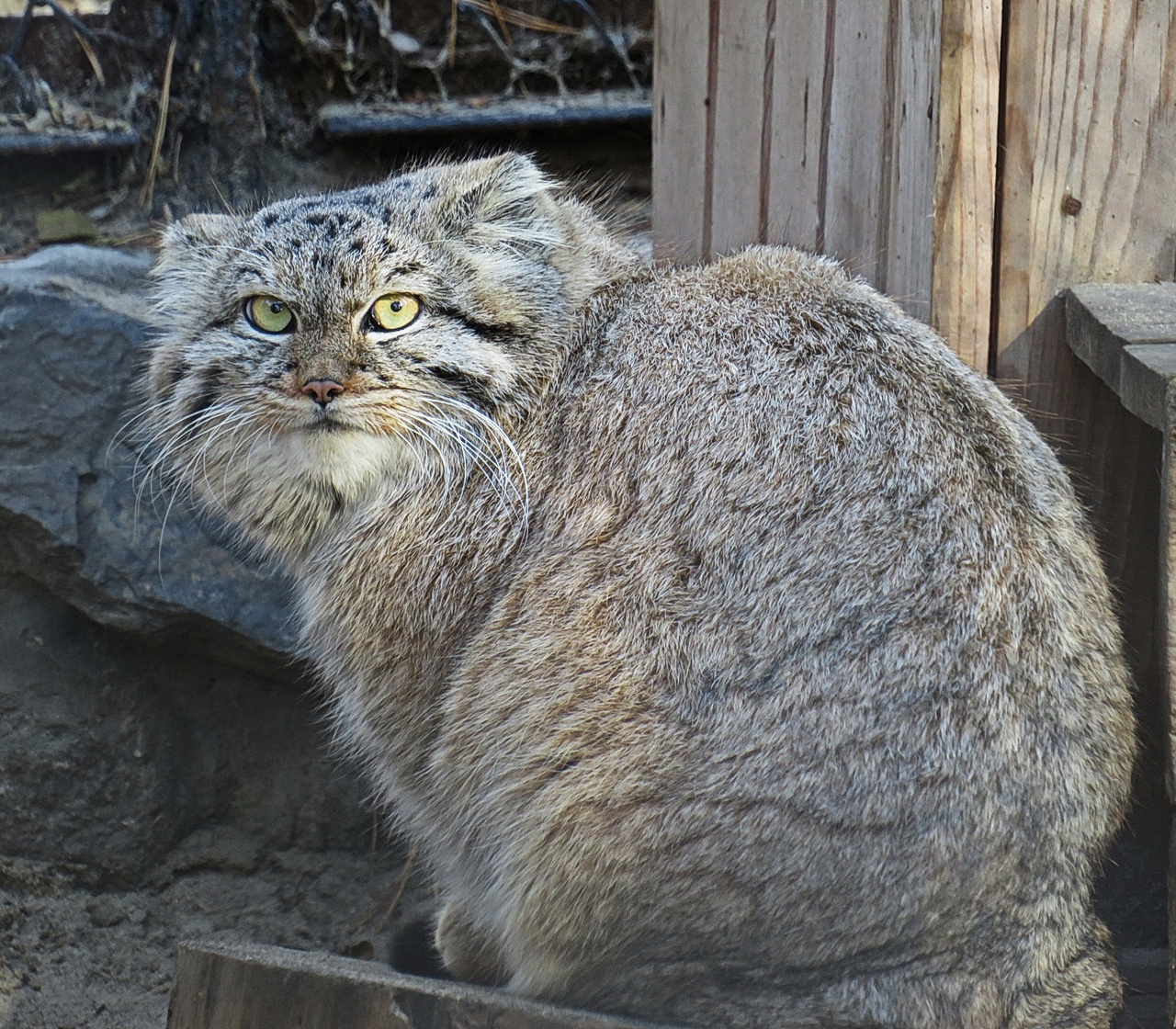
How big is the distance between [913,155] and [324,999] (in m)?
2.00

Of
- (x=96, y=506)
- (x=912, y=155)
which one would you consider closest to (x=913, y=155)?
(x=912, y=155)

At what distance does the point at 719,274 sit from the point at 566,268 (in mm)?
363

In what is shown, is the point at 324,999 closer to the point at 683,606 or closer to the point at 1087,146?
the point at 683,606

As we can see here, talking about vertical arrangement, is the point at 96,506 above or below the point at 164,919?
above

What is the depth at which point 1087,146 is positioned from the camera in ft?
8.22

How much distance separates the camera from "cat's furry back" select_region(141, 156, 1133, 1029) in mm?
2115

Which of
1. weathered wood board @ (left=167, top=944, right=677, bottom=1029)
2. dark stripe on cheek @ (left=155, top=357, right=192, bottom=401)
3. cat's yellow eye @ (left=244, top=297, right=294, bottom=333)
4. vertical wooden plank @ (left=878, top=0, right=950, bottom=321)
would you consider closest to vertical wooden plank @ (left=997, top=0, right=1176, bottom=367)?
vertical wooden plank @ (left=878, top=0, right=950, bottom=321)

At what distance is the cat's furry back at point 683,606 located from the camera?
6.94ft

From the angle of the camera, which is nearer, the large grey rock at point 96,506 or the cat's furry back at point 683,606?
the cat's furry back at point 683,606

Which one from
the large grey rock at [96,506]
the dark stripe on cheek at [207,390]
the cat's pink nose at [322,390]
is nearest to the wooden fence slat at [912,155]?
the cat's pink nose at [322,390]

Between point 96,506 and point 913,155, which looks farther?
point 96,506

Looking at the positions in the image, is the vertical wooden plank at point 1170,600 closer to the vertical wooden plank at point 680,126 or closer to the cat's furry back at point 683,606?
the cat's furry back at point 683,606

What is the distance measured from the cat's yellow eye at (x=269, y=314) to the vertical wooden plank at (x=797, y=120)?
3.96 feet

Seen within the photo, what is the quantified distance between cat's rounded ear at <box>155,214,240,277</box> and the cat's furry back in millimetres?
103
